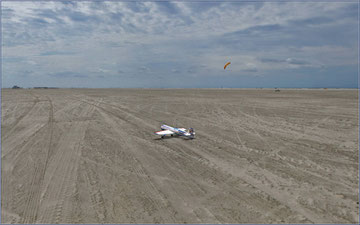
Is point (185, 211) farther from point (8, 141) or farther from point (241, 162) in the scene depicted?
point (8, 141)

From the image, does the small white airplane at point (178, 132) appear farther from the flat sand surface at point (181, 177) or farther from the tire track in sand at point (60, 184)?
the tire track in sand at point (60, 184)

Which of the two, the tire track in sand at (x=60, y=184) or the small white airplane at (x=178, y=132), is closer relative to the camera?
the tire track in sand at (x=60, y=184)

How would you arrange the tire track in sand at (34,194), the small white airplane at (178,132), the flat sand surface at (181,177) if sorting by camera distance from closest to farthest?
the tire track in sand at (34,194)
the flat sand surface at (181,177)
the small white airplane at (178,132)

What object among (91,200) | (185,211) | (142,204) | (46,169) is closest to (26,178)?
(46,169)

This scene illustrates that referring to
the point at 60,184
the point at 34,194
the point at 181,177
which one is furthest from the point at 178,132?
the point at 34,194

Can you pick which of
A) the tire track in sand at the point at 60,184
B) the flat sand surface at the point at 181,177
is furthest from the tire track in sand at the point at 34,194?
the tire track in sand at the point at 60,184

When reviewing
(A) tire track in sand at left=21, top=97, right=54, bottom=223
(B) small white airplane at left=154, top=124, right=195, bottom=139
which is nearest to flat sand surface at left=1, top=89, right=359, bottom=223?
(A) tire track in sand at left=21, top=97, right=54, bottom=223

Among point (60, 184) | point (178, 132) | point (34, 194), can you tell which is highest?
point (178, 132)

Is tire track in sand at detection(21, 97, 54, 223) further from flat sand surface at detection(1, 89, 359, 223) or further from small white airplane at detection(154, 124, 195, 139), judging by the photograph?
small white airplane at detection(154, 124, 195, 139)

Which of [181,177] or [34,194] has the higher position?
[181,177]

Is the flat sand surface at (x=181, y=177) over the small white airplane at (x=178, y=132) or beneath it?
beneath

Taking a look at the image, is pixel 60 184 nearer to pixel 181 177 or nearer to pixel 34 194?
pixel 34 194
